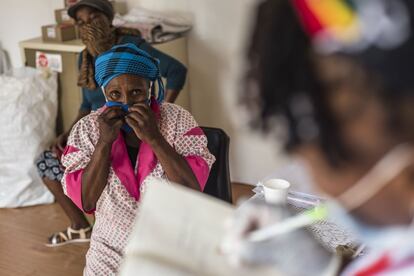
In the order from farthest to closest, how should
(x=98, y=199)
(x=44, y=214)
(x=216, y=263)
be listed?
(x=44, y=214) < (x=98, y=199) < (x=216, y=263)

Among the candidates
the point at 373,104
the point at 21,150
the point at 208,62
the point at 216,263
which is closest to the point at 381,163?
the point at 373,104

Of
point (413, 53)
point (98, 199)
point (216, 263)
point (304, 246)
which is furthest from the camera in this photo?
point (98, 199)

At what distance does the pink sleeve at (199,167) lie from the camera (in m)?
1.41

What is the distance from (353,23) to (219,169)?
→ 121cm

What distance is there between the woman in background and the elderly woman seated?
825 millimetres

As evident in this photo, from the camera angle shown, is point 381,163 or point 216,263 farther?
point 216,263

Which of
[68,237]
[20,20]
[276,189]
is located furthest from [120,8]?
[276,189]

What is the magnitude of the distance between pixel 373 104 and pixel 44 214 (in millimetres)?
2787

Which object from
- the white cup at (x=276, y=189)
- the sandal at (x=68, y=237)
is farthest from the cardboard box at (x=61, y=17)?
the white cup at (x=276, y=189)

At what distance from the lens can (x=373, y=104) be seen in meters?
0.41

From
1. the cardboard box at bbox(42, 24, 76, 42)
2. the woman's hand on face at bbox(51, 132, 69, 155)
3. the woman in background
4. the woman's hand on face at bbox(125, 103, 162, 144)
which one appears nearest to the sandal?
the woman in background

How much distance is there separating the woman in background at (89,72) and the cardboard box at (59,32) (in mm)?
356

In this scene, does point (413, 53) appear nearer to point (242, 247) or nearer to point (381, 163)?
point (381, 163)

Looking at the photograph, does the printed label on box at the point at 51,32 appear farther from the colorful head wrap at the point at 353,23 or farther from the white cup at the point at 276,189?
the colorful head wrap at the point at 353,23
